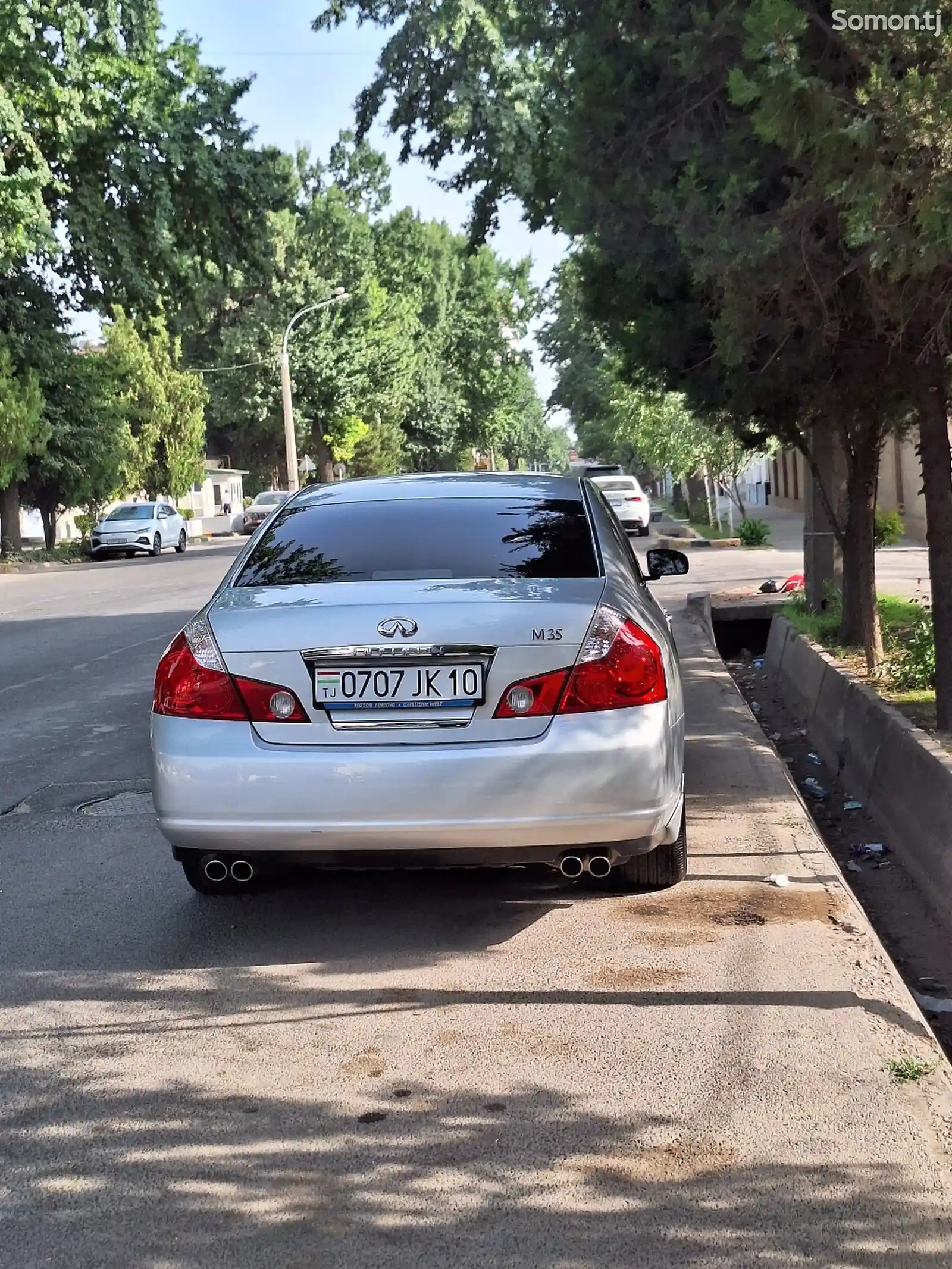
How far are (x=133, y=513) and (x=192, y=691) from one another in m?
38.9

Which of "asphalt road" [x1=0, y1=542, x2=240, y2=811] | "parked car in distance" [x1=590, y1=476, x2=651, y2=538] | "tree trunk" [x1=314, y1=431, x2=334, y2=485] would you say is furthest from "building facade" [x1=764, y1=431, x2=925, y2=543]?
"tree trunk" [x1=314, y1=431, x2=334, y2=485]

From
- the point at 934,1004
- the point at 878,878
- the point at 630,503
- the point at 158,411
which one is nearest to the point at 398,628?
the point at 934,1004

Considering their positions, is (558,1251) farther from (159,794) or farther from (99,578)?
(99,578)

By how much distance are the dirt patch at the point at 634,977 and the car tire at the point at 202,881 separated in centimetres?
132

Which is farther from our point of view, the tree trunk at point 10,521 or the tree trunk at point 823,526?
the tree trunk at point 10,521

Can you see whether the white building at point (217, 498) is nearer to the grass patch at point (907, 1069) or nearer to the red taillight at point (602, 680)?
the red taillight at point (602, 680)

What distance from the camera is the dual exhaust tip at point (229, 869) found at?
498 centimetres

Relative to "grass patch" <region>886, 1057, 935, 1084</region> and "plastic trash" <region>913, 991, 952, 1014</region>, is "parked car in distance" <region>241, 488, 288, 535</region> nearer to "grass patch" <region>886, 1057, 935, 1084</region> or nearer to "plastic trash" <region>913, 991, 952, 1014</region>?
"plastic trash" <region>913, 991, 952, 1014</region>

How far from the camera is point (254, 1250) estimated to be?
309cm

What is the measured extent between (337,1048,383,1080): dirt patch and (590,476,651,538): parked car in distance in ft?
101

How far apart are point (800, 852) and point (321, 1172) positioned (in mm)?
3297

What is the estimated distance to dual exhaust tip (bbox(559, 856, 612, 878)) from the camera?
16.0 feet

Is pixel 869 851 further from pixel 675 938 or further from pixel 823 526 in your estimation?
pixel 823 526

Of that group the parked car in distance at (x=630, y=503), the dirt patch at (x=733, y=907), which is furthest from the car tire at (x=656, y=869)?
the parked car in distance at (x=630, y=503)
